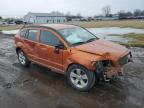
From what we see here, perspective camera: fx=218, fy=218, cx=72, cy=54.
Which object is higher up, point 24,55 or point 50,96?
point 24,55

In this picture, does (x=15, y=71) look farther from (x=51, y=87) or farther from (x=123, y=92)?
(x=123, y=92)

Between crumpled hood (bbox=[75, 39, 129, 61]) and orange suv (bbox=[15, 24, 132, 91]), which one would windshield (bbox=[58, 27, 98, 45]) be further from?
crumpled hood (bbox=[75, 39, 129, 61])

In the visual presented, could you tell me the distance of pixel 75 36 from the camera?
22.6ft

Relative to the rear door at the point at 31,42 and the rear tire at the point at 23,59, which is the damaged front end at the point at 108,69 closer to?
the rear door at the point at 31,42

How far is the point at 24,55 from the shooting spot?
8.48 metres

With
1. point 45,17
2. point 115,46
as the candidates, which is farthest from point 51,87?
point 45,17

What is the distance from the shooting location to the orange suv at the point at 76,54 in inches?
224

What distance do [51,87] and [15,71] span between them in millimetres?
2394

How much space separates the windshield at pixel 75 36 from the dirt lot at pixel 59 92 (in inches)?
51.3

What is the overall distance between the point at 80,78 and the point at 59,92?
0.69 m

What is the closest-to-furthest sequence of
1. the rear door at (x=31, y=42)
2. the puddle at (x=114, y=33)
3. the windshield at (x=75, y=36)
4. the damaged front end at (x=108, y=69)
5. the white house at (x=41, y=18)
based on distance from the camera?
the damaged front end at (x=108, y=69)
the windshield at (x=75, y=36)
the rear door at (x=31, y=42)
the puddle at (x=114, y=33)
the white house at (x=41, y=18)

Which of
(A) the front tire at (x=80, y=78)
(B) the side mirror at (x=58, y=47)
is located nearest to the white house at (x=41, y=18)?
(B) the side mirror at (x=58, y=47)

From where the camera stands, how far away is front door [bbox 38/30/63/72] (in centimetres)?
656

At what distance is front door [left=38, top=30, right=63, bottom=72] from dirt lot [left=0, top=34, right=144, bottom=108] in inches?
20.2
